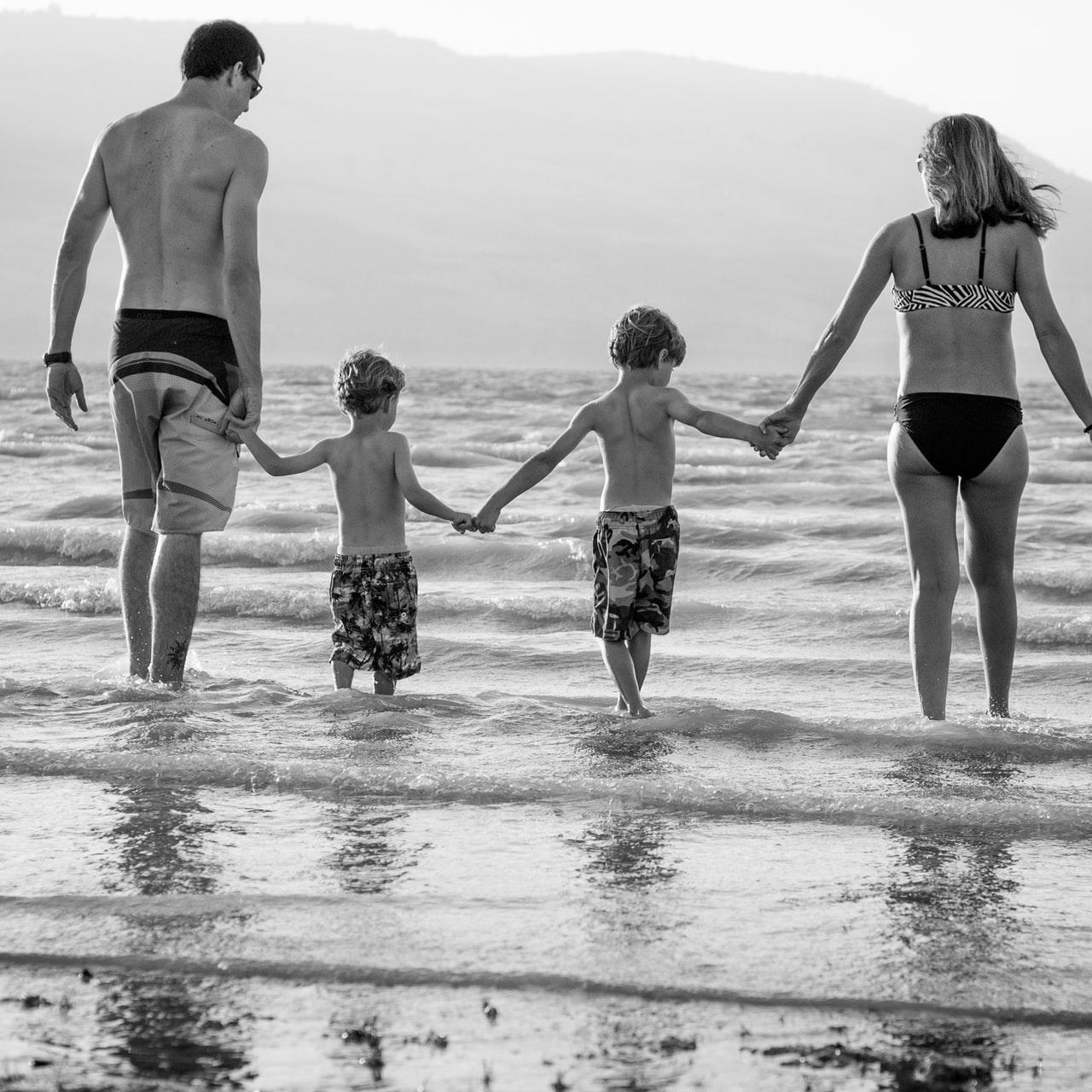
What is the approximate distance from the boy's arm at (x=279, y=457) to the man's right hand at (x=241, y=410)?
0.03 m

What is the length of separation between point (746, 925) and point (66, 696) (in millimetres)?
2863

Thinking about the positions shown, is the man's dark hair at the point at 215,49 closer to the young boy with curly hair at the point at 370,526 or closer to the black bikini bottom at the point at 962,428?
the young boy with curly hair at the point at 370,526

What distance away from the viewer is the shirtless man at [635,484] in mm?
5031

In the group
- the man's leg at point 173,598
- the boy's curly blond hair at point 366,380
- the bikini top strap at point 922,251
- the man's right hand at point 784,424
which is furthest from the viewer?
the boy's curly blond hair at point 366,380

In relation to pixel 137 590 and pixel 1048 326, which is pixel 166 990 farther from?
pixel 1048 326

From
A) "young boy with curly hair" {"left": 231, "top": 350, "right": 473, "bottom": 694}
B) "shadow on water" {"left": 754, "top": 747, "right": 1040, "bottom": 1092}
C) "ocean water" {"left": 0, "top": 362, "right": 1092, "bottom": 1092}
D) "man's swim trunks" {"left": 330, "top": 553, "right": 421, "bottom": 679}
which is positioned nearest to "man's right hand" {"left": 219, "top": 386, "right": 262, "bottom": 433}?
"young boy with curly hair" {"left": 231, "top": 350, "right": 473, "bottom": 694}

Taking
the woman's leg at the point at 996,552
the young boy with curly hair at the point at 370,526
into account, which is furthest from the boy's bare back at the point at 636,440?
the woman's leg at the point at 996,552

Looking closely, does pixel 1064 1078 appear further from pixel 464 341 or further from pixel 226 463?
pixel 464 341

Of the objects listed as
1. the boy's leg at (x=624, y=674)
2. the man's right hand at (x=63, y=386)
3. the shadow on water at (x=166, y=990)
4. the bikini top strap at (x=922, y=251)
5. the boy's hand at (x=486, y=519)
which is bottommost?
the shadow on water at (x=166, y=990)

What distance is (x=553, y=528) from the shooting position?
1007cm

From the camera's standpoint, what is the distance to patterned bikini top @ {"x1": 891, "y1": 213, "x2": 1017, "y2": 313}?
176 inches

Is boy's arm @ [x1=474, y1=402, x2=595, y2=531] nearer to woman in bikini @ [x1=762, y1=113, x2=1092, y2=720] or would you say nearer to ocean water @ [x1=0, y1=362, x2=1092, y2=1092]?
ocean water @ [x1=0, y1=362, x2=1092, y2=1092]

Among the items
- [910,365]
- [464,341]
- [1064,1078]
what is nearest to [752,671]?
[910,365]

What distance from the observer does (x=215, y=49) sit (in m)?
4.91
